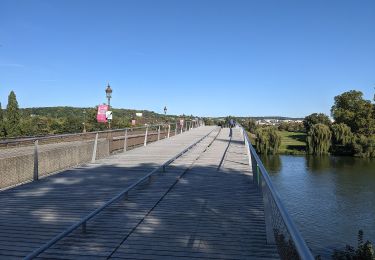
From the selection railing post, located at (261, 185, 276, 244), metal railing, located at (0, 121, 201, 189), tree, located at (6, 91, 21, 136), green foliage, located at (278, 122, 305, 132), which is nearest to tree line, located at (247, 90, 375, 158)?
tree, located at (6, 91, 21, 136)

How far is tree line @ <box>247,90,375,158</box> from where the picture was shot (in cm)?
8621

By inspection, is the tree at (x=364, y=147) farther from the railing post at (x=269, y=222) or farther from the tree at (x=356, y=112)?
the railing post at (x=269, y=222)

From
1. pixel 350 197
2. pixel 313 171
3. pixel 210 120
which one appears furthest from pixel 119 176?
pixel 313 171

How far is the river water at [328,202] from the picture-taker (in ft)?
79.0

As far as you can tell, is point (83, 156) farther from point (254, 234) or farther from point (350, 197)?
point (350, 197)

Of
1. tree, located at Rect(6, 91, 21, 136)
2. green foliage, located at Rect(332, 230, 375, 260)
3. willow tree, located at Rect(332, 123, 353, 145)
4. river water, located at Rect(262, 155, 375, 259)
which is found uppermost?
tree, located at Rect(6, 91, 21, 136)

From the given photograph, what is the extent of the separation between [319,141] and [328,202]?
55.9 meters

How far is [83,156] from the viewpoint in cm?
2223

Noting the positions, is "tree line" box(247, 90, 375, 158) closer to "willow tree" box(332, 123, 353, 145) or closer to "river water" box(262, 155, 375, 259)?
"willow tree" box(332, 123, 353, 145)

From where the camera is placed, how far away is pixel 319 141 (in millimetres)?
88562

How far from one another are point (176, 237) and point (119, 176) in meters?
5.37

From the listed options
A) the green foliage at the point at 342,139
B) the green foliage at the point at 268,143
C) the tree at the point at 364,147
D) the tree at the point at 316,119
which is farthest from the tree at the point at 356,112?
the green foliage at the point at 268,143

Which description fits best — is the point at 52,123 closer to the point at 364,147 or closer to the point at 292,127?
the point at 364,147

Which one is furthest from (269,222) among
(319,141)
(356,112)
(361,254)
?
(356,112)
